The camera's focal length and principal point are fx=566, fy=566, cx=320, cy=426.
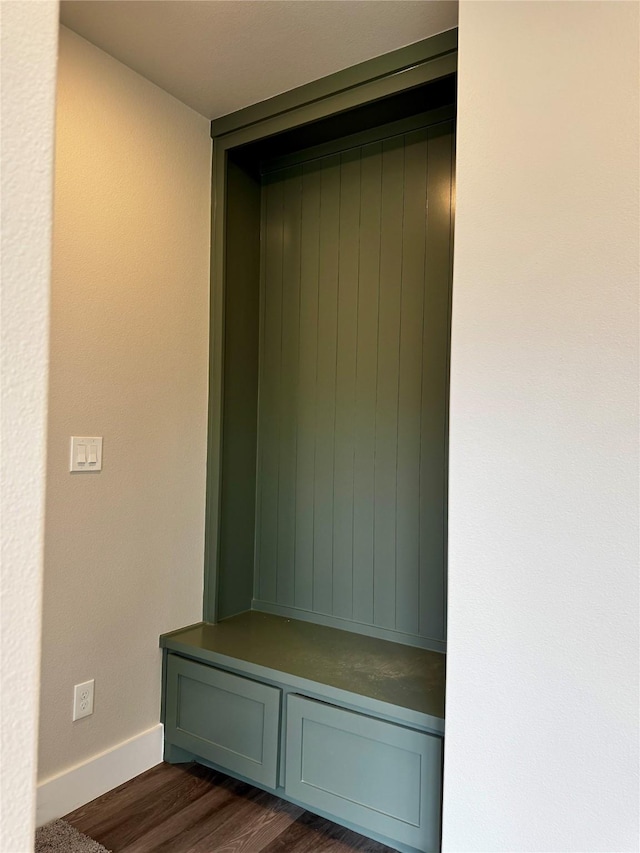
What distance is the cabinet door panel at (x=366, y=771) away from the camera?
159cm

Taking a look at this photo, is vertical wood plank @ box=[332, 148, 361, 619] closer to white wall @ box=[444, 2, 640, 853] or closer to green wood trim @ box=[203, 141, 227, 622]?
green wood trim @ box=[203, 141, 227, 622]

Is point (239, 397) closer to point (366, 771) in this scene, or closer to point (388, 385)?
point (388, 385)

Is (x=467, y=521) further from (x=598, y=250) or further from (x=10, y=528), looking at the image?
(x=10, y=528)

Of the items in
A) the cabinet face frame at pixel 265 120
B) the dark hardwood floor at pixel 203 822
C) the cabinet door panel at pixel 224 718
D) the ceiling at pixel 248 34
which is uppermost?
the ceiling at pixel 248 34

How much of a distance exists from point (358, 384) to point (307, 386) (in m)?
0.25

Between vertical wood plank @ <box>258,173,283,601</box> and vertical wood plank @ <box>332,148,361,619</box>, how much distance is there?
1.02ft

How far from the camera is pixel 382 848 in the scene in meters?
1.71

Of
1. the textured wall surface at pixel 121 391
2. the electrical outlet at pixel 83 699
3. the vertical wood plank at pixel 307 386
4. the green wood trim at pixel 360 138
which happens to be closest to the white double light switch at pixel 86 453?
the textured wall surface at pixel 121 391

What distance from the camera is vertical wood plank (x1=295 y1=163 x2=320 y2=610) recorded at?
2.42 meters

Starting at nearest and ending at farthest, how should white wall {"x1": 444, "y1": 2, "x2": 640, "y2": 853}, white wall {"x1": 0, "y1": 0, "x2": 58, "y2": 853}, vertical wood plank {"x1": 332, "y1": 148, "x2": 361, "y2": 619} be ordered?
white wall {"x1": 0, "y1": 0, "x2": 58, "y2": 853}, white wall {"x1": 444, "y1": 2, "x2": 640, "y2": 853}, vertical wood plank {"x1": 332, "y1": 148, "x2": 361, "y2": 619}

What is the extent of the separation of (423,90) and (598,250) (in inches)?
40.8

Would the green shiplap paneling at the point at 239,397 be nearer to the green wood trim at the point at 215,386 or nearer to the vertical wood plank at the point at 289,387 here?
the green wood trim at the point at 215,386

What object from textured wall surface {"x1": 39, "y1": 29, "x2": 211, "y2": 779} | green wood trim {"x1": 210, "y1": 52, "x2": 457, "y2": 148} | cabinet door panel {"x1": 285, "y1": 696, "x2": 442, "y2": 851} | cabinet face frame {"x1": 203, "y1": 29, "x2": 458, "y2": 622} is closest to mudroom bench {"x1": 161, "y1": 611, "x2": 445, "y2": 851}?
cabinet door panel {"x1": 285, "y1": 696, "x2": 442, "y2": 851}

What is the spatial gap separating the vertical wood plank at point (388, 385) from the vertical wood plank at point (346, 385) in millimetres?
119
